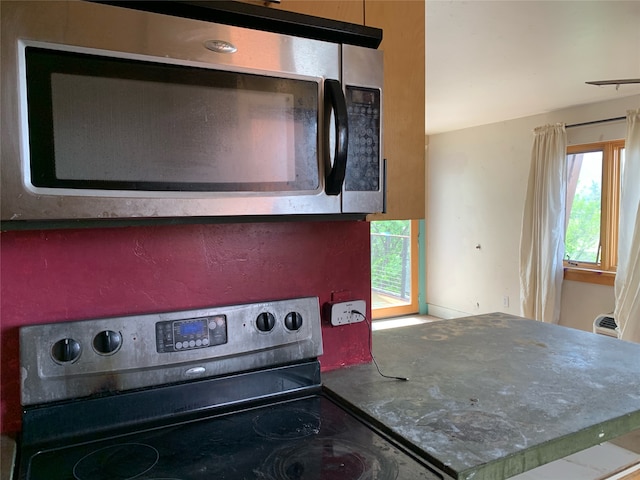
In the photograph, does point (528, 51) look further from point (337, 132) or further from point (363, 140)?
point (337, 132)

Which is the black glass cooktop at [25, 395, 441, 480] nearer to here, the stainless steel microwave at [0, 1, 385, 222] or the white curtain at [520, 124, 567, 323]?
the stainless steel microwave at [0, 1, 385, 222]

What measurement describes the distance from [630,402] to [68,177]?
49.6 inches

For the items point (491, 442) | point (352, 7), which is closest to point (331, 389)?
point (491, 442)

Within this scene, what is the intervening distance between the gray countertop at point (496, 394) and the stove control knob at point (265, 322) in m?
0.22

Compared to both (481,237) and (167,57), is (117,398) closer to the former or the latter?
(167,57)

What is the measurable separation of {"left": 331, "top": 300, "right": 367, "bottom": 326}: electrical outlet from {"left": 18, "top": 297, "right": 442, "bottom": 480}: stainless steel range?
148mm

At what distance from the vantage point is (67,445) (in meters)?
0.91

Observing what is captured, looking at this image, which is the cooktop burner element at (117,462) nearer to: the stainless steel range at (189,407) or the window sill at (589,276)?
the stainless steel range at (189,407)

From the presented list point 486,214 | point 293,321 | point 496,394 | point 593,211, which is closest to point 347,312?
point 293,321

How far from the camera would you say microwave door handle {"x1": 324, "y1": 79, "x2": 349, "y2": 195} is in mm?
909

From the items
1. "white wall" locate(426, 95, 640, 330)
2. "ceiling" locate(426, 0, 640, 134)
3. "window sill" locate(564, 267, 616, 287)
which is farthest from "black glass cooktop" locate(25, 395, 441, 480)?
"white wall" locate(426, 95, 640, 330)

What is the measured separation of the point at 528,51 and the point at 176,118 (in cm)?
234

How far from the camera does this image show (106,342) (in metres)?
0.95

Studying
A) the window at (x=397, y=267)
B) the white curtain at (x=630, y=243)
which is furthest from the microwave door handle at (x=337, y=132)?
the window at (x=397, y=267)
